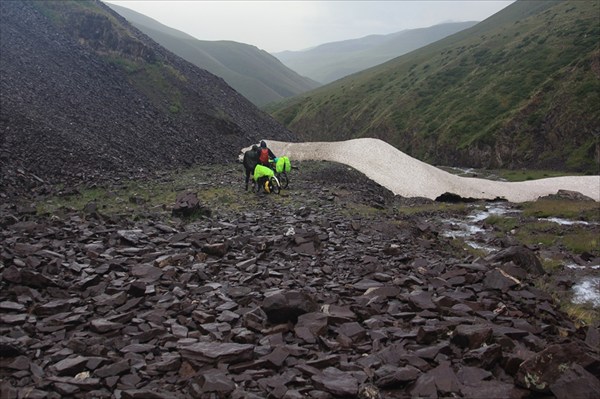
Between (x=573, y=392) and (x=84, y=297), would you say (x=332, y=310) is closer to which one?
(x=573, y=392)

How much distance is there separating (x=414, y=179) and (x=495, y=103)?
5530 centimetres

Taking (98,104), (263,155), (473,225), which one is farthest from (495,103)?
(98,104)

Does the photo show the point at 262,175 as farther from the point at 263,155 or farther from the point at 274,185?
the point at 263,155

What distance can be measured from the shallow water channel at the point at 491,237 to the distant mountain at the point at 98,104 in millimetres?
22535

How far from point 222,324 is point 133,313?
78.1 inches

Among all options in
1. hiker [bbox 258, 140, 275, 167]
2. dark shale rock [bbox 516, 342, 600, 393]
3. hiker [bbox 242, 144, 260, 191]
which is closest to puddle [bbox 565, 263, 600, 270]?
dark shale rock [bbox 516, 342, 600, 393]

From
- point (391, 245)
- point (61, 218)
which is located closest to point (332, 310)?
point (391, 245)

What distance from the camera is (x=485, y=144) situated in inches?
2872

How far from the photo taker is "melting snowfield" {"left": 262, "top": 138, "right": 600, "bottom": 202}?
38.2 m

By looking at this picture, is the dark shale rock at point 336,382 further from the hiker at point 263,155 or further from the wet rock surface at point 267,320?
the hiker at point 263,155

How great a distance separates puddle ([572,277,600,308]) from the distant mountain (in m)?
25.8

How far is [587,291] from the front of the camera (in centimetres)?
1508

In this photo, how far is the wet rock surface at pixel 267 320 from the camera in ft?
21.5

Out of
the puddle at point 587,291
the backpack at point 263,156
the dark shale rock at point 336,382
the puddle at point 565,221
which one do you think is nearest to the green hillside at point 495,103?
the puddle at point 565,221
